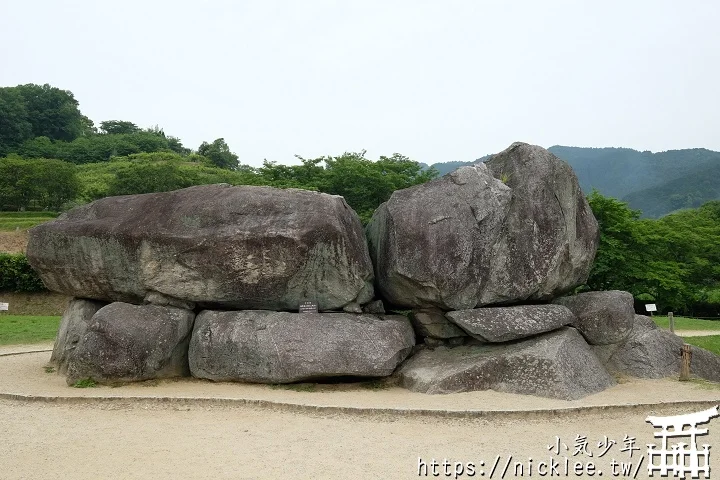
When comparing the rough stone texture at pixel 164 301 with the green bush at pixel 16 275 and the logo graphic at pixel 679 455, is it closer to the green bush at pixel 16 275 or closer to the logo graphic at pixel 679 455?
the logo graphic at pixel 679 455

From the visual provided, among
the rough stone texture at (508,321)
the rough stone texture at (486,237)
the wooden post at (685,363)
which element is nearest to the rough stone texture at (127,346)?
the rough stone texture at (486,237)

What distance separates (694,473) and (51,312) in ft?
101

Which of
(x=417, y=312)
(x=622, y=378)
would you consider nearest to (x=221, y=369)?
(x=417, y=312)

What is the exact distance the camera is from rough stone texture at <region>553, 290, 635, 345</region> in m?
13.5

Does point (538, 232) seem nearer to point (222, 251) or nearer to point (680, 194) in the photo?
point (222, 251)

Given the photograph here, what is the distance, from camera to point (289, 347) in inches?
488

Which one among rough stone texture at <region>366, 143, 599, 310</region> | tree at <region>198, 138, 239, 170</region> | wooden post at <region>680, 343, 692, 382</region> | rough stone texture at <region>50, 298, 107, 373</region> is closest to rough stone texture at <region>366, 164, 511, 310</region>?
rough stone texture at <region>366, 143, 599, 310</region>

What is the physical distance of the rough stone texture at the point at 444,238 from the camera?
41.8 ft

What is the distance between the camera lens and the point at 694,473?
7469 millimetres

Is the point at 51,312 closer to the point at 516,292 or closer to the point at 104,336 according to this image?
the point at 104,336

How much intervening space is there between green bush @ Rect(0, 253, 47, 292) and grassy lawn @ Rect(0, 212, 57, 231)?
17.9m

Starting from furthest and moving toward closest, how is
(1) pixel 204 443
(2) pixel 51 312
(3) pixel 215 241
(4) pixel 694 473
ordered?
(2) pixel 51 312, (3) pixel 215 241, (1) pixel 204 443, (4) pixel 694 473

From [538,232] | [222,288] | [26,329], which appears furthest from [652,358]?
[26,329]

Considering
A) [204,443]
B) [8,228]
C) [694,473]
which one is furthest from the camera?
[8,228]
